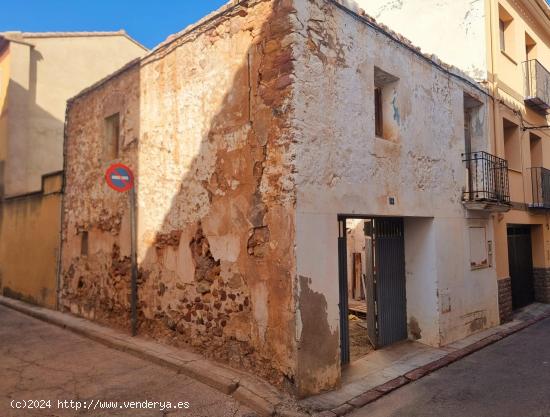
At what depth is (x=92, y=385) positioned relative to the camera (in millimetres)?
5055

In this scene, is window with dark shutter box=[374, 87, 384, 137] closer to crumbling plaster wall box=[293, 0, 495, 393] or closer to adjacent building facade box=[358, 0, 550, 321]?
crumbling plaster wall box=[293, 0, 495, 393]

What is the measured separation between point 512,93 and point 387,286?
631cm

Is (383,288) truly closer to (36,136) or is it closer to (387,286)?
(387,286)

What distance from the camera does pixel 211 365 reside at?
212 inches

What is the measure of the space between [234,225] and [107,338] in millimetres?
3211

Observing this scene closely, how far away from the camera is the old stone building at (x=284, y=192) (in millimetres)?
4777

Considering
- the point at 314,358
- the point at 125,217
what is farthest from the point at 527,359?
the point at 125,217

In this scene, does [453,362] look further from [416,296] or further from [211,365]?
[211,365]

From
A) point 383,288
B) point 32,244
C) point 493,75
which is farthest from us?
point 32,244

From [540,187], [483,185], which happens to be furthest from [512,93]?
[483,185]

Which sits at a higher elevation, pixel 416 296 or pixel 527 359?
pixel 416 296

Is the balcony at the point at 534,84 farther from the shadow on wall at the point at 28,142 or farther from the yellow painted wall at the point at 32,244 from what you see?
the shadow on wall at the point at 28,142

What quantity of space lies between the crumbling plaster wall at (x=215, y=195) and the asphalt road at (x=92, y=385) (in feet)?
2.12

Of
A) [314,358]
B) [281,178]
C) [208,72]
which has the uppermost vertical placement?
[208,72]
